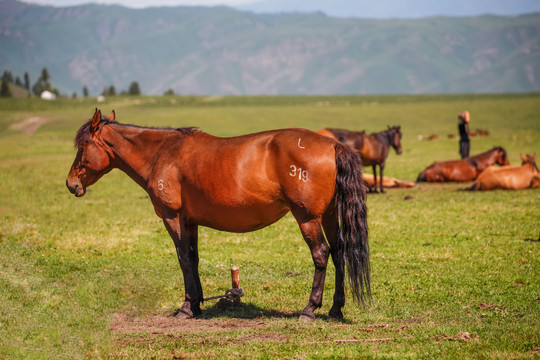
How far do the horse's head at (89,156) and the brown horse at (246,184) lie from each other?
0.02 meters

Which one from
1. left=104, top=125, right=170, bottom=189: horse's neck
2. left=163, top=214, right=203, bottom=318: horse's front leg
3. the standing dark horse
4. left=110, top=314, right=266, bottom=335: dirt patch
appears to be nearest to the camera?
left=110, top=314, right=266, bottom=335: dirt patch

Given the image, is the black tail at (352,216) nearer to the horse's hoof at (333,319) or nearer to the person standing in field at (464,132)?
the horse's hoof at (333,319)

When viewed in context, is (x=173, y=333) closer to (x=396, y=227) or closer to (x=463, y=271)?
(x=463, y=271)

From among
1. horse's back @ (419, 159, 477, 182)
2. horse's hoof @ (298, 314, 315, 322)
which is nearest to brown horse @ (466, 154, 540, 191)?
horse's back @ (419, 159, 477, 182)

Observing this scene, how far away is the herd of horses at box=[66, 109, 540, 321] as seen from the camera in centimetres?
870

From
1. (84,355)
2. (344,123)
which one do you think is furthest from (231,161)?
(344,123)

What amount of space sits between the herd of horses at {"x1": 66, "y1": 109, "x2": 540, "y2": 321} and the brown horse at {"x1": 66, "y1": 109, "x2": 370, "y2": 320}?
0.05 ft

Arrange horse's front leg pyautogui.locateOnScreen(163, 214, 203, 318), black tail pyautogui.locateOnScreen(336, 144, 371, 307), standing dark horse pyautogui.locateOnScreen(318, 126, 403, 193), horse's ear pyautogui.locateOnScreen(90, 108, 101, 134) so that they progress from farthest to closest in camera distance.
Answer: standing dark horse pyautogui.locateOnScreen(318, 126, 403, 193), horse's ear pyautogui.locateOnScreen(90, 108, 101, 134), horse's front leg pyautogui.locateOnScreen(163, 214, 203, 318), black tail pyautogui.locateOnScreen(336, 144, 371, 307)

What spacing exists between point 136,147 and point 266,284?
10.9 feet

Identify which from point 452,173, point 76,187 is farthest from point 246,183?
point 452,173

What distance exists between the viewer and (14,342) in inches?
304

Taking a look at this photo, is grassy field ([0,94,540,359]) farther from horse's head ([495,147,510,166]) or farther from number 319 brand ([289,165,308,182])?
horse's head ([495,147,510,166])

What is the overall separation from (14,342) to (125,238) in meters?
7.09

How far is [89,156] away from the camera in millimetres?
9867
